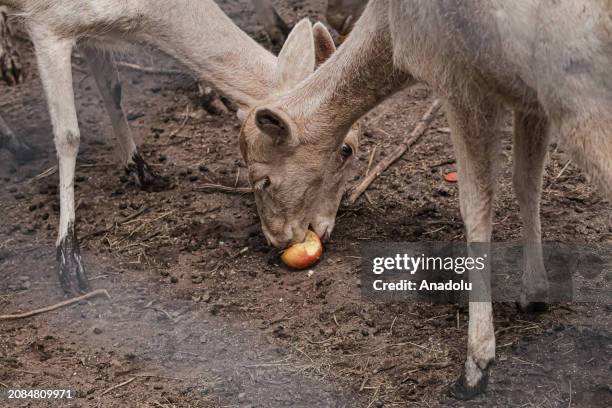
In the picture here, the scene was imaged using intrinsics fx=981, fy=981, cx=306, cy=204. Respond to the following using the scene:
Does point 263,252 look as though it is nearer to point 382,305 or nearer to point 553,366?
point 382,305

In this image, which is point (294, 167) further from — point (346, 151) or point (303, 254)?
point (303, 254)

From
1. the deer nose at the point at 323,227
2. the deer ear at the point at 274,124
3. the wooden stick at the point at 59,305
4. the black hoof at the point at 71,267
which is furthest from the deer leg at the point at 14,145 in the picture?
the deer ear at the point at 274,124

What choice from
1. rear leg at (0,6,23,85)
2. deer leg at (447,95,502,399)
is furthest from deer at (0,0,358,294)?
rear leg at (0,6,23,85)

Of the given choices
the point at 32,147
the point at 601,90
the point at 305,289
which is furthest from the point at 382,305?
the point at 32,147

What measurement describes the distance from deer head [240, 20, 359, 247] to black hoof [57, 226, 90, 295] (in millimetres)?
1181

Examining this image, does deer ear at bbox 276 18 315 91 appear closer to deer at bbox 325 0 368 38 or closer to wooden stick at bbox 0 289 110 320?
wooden stick at bbox 0 289 110 320

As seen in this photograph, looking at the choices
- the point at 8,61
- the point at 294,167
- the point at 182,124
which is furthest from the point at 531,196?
the point at 8,61

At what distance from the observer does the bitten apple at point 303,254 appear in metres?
6.02

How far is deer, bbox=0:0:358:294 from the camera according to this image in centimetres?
622

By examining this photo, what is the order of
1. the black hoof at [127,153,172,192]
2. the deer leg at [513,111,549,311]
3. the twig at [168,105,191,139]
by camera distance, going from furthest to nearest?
the twig at [168,105,191,139] → the black hoof at [127,153,172,192] → the deer leg at [513,111,549,311]

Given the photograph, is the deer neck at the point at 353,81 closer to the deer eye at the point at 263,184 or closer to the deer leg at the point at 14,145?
the deer eye at the point at 263,184

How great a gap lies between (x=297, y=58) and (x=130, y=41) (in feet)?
4.00

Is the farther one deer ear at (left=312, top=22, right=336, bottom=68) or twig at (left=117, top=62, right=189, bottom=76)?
twig at (left=117, top=62, right=189, bottom=76)

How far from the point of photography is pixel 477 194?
487 cm
